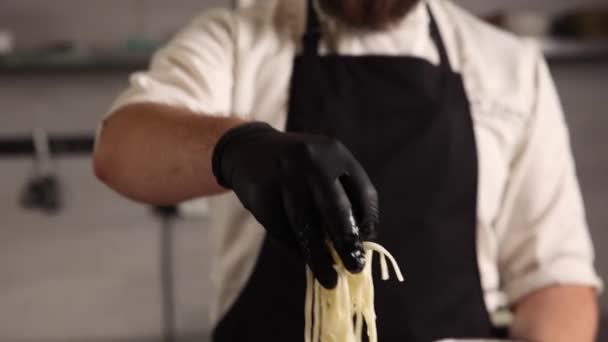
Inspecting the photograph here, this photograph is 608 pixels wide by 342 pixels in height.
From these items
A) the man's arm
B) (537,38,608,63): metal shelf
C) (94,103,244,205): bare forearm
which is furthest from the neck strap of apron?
(537,38,608,63): metal shelf

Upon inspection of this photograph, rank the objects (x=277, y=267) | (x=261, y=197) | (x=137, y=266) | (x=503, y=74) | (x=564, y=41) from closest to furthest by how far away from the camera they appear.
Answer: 1. (x=261, y=197)
2. (x=277, y=267)
3. (x=503, y=74)
4. (x=564, y=41)
5. (x=137, y=266)

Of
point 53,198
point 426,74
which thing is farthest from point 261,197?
point 53,198

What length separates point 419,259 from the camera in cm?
79

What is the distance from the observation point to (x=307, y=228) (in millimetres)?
463

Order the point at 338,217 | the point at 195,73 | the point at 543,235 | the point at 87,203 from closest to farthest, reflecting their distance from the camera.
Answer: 1. the point at 338,217
2. the point at 195,73
3. the point at 543,235
4. the point at 87,203

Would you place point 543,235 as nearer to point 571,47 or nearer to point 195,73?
point 195,73

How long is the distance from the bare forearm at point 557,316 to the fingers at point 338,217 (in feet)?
1.48

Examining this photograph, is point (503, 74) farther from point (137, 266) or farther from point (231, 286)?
point (137, 266)

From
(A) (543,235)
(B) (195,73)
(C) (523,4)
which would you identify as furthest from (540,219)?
(C) (523,4)

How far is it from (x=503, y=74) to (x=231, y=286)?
0.45 metres

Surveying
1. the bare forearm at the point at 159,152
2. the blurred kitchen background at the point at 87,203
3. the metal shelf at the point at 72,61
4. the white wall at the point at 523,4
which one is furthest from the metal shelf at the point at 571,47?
the bare forearm at the point at 159,152

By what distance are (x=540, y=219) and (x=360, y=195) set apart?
479 millimetres

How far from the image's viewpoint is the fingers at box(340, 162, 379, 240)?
1.54 ft

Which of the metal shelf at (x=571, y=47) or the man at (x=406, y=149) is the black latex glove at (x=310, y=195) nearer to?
the man at (x=406, y=149)
